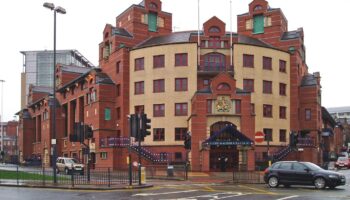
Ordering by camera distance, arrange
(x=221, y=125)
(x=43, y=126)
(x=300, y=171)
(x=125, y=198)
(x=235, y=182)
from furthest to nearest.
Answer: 1. (x=43, y=126)
2. (x=221, y=125)
3. (x=235, y=182)
4. (x=300, y=171)
5. (x=125, y=198)

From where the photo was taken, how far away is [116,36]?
6438 centimetres

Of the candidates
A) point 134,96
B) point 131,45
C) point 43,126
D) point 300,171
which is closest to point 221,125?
point 134,96

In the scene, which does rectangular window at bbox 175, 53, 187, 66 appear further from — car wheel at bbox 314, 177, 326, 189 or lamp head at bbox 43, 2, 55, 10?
car wheel at bbox 314, 177, 326, 189

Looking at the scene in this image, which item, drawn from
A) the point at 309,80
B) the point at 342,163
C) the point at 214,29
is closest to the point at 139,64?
the point at 214,29

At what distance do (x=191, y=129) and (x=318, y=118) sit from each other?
23.8 meters

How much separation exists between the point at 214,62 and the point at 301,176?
33330mm

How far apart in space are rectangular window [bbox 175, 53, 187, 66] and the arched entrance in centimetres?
960

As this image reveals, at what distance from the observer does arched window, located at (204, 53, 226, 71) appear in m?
59.3

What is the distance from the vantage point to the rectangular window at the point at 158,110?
6003 centimetres

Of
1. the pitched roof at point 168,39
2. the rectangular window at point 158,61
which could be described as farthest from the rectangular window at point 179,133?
the pitched roof at point 168,39

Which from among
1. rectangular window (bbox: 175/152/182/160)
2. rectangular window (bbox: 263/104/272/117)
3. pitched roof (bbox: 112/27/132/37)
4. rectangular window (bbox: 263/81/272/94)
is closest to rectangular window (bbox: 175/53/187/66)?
pitched roof (bbox: 112/27/132/37)

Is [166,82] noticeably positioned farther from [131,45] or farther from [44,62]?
[44,62]

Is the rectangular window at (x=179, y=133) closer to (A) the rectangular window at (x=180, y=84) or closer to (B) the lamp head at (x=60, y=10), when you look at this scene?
(A) the rectangular window at (x=180, y=84)

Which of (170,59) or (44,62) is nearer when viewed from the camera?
(170,59)
